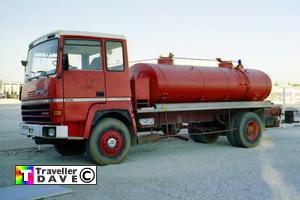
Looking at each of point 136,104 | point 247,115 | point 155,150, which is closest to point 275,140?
point 247,115

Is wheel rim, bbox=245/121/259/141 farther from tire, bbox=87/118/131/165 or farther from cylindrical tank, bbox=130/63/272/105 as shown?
tire, bbox=87/118/131/165

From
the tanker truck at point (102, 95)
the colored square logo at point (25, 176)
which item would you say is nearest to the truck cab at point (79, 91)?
the tanker truck at point (102, 95)

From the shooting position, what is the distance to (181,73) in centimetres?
1020

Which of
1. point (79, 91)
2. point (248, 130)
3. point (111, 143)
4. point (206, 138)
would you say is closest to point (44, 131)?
point (79, 91)

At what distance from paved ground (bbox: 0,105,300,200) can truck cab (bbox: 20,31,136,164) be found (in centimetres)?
81

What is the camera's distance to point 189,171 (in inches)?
302

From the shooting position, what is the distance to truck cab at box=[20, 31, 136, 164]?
7.87 meters

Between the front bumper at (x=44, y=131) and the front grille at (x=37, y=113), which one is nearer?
the front bumper at (x=44, y=131)

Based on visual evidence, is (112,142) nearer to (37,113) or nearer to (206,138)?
(37,113)

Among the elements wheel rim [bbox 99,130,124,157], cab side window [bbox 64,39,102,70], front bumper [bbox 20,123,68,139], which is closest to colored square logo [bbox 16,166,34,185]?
front bumper [bbox 20,123,68,139]

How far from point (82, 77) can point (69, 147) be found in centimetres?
241

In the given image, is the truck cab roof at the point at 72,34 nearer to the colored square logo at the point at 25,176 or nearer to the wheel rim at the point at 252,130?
the colored square logo at the point at 25,176

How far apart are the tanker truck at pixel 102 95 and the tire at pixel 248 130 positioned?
0.96 metres

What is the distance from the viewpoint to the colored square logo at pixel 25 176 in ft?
21.2
